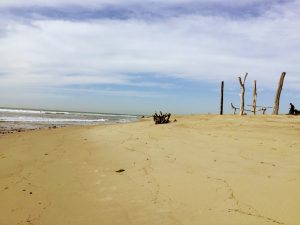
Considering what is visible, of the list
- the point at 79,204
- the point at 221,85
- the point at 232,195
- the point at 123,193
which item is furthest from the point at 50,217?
the point at 221,85

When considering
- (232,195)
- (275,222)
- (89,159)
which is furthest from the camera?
(89,159)

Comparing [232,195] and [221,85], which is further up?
[221,85]

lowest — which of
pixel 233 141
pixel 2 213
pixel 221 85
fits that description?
pixel 2 213

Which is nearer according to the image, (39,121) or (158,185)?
(158,185)

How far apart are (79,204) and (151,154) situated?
12.7ft

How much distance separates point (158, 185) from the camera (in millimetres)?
6082

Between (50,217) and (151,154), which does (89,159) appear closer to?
(151,154)

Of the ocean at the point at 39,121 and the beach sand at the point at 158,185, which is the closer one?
the beach sand at the point at 158,185

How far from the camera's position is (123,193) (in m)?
5.76

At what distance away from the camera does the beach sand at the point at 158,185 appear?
4715 mm

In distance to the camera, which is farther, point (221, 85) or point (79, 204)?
point (221, 85)

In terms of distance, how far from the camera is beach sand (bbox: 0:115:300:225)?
471 cm

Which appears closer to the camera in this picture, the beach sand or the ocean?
the beach sand

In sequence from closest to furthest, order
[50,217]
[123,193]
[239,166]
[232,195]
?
[50,217] → [232,195] → [123,193] → [239,166]
